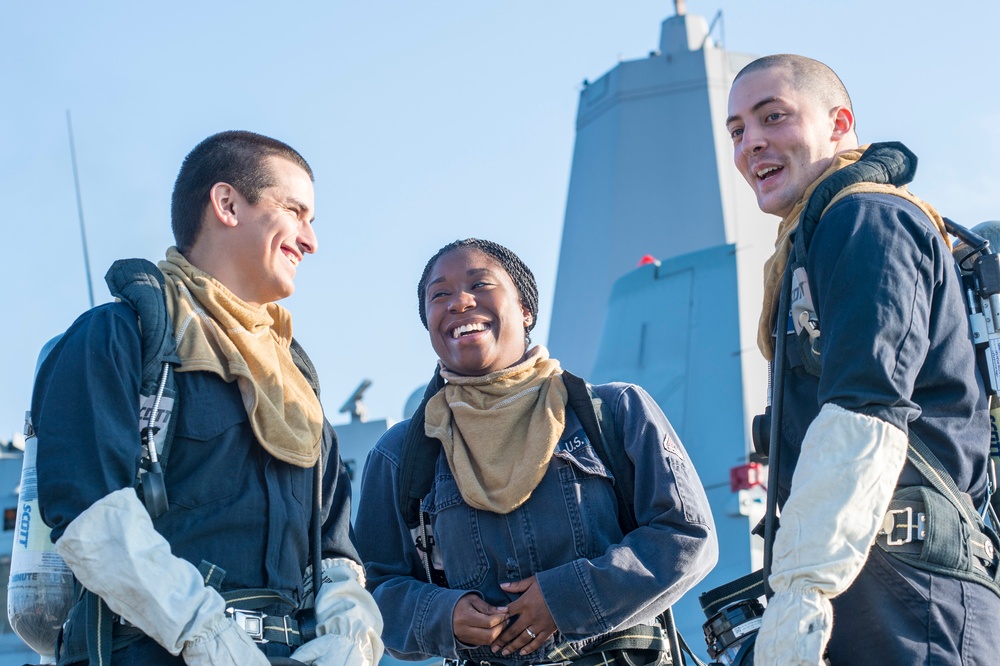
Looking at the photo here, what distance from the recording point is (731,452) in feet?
27.2

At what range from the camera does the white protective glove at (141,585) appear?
7.25ft

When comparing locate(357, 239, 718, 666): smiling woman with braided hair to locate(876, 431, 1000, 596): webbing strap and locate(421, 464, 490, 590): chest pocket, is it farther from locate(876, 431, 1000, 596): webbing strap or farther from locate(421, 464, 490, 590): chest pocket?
locate(876, 431, 1000, 596): webbing strap

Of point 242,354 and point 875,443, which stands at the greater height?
point 242,354

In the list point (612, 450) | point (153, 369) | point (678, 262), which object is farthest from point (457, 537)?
point (678, 262)

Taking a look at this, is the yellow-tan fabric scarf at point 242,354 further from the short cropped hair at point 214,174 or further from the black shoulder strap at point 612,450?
the black shoulder strap at point 612,450

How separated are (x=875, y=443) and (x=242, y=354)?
139 centimetres

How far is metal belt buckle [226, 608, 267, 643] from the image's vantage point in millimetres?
2426

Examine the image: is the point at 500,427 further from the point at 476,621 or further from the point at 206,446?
the point at 206,446

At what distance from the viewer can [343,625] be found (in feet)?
8.61

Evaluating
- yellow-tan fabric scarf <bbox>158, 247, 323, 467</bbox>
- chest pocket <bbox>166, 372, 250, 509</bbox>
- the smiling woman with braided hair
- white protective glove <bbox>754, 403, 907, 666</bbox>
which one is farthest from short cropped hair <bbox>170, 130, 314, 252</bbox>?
white protective glove <bbox>754, 403, 907, 666</bbox>

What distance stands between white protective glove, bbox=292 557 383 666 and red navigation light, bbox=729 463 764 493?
5466 mm

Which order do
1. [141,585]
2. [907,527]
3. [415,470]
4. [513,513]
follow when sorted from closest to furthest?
[141,585]
[907,527]
[513,513]
[415,470]

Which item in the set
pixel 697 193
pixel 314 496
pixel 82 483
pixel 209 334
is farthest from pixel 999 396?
pixel 697 193

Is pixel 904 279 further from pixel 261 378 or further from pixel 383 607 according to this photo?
pixel 383 607
